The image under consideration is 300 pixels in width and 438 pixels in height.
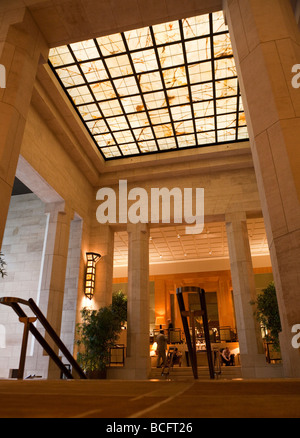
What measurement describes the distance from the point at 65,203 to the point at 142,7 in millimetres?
7231

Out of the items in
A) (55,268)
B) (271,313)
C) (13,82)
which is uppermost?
(13,82)

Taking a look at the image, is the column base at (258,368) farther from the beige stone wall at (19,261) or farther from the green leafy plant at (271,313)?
the beige stone wall at (19,261)

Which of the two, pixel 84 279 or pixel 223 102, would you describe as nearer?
pixel 223 102

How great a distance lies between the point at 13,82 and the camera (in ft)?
16.6

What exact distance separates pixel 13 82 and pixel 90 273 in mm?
9065

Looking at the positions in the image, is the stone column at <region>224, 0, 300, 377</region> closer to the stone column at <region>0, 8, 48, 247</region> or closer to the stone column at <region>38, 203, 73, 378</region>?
the stone column at <region>0, 8, 48, 247</region>

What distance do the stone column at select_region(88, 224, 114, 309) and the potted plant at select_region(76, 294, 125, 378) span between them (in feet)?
4.61

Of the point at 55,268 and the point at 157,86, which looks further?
the point at 55,268

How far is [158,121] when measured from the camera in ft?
40.4

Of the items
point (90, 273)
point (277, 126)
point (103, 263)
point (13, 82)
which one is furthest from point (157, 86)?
point (277, 126)

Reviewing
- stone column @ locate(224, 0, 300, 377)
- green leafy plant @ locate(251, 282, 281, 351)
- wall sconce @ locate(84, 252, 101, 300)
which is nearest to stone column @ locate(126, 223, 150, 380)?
wall sconce @ locate(84, 252, 101, 300)

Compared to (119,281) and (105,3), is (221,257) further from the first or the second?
(105,3)

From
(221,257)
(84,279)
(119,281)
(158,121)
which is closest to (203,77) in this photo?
(158,121)

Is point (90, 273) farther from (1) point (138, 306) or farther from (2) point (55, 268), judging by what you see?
(1) point (138, 306)
